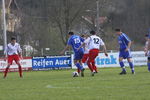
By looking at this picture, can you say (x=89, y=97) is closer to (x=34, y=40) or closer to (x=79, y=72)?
(x=79, y=72)

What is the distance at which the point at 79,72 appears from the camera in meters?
23.8

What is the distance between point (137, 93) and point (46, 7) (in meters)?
46.1

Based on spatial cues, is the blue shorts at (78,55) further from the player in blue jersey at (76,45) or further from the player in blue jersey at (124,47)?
the player in blue jersey at (124,47)

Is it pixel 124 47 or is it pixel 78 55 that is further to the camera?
pixel 78 55

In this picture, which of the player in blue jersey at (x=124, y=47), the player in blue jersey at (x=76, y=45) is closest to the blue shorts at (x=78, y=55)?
the player in blue jersey at (x=76, y=45)

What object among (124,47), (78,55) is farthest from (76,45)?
(124,47)

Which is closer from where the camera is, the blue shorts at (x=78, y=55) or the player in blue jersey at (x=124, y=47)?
the player in blue jersey at (x=124, y=47)

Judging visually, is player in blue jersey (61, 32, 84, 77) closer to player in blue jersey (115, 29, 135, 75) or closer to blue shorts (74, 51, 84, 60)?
blue shorts (74, 51, 84, 60)

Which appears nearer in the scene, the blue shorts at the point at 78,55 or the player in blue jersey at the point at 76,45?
the player in blue jersey at the point at 76,45

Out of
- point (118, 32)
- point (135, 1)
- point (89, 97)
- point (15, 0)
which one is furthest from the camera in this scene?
point (15, 0)

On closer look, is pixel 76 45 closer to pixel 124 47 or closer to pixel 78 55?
pixel 78 55

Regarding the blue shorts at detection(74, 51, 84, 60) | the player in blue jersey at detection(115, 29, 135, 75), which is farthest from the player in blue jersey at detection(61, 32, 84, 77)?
the player in blue jersey at detection(115, 29, 135, 75)

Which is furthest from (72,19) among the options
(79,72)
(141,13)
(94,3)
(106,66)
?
(79,72)

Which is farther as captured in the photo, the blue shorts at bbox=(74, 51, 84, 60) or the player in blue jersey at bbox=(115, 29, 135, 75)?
the blue shorts at bbox=(74, 51, 84, 60)
